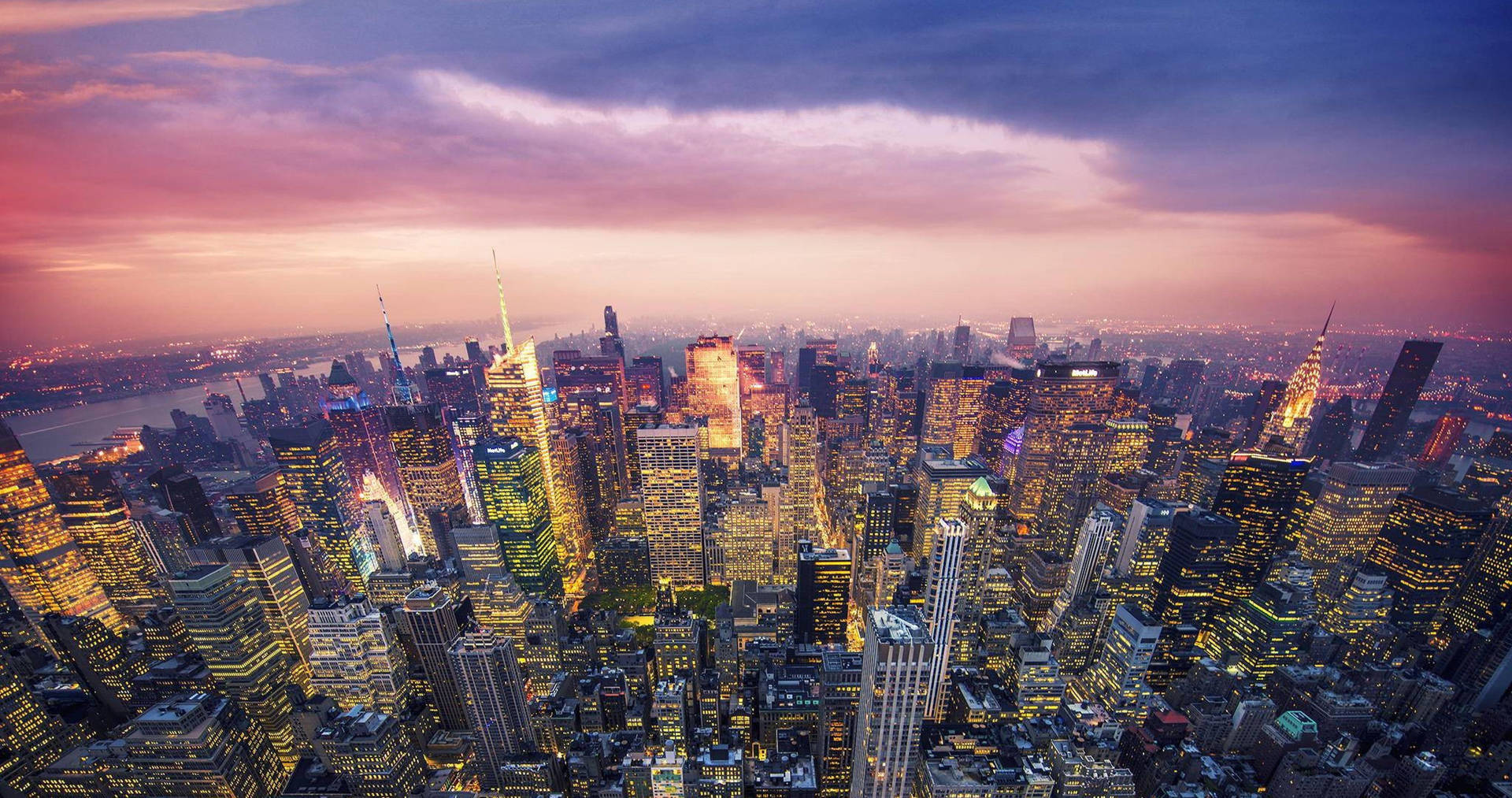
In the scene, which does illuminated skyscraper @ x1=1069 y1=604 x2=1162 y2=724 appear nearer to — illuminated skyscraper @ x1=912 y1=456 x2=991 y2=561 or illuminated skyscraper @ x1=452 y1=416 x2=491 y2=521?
illuminated skyscraper @ x1=912 y1=456 x2=991 y2=561

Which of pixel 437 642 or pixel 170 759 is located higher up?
pixel 170 759

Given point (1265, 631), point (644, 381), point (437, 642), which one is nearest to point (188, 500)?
point (437, 642)

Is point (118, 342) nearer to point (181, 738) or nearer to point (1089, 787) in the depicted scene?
point (181, 738)

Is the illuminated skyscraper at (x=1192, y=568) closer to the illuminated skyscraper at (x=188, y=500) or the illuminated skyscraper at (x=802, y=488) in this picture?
the illuminated skyscraper at (x=802, y=488)

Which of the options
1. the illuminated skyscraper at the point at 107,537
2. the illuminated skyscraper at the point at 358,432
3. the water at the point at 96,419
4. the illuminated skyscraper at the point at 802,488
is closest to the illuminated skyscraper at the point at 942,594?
the illuminated skyscraper at the point at 802,488

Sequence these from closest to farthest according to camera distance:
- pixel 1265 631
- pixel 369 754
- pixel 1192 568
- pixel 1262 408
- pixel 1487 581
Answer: pixel 369 754
pixel 1265 631
pixel 1487 581
pixel 1192 568
pixel 1262 408

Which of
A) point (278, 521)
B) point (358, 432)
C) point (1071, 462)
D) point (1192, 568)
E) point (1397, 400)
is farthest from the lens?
point (358, 432)

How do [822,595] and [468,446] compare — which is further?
[468,446]

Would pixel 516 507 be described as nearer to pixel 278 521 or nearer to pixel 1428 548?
pixel 278 521

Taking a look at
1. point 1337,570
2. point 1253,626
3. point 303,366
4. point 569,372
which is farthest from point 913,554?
point 303,366
